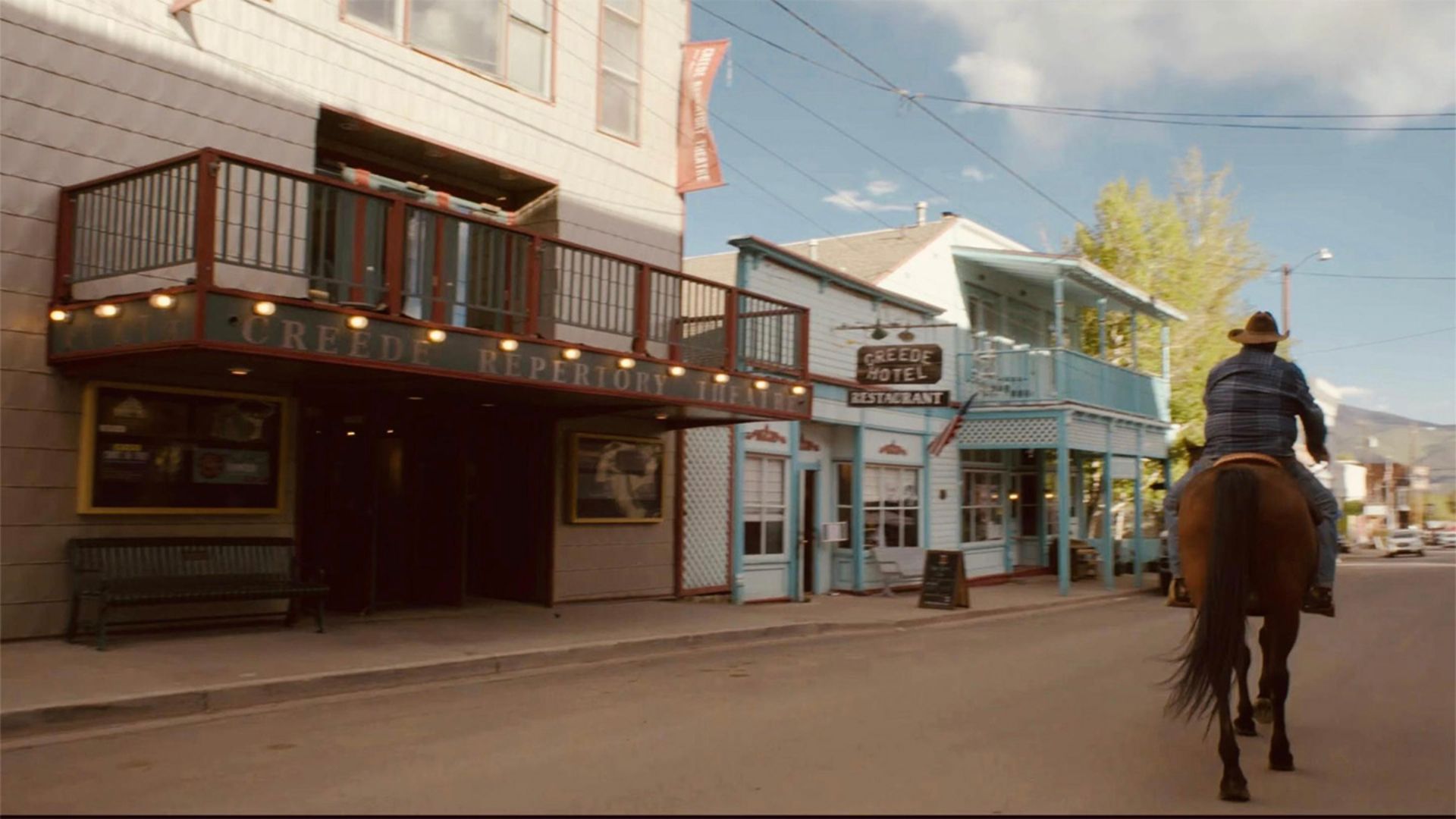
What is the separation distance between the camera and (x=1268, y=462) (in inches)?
249

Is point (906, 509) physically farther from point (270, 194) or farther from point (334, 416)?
point (270, 194)

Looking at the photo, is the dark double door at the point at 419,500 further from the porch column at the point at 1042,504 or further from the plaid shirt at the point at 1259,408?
the porch column at the point at 1042,504

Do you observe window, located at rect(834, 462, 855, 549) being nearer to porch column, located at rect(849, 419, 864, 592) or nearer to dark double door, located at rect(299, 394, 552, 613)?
porch column, located at rect(849, 419, 864, 592)

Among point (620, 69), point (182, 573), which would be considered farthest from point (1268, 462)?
point (620, 69)

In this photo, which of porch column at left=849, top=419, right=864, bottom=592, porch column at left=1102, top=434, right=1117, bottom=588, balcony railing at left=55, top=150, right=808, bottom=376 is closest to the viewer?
balcony railing at left=55, top=150, right=808, bottom=376

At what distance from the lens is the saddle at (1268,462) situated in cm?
634

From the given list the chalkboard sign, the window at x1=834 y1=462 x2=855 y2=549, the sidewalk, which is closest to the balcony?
the sidewalk

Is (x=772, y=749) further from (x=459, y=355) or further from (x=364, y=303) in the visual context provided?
(x=364, y=303)

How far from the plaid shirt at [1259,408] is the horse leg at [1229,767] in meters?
1.71

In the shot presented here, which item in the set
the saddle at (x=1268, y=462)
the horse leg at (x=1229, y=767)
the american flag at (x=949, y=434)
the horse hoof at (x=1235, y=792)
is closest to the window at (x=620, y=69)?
the american flag at (x=949, y=434)

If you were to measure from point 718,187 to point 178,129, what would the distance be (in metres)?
7.59

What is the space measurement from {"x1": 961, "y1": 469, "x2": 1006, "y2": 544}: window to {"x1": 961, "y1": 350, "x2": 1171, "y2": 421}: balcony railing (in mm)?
2013

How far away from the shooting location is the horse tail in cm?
579

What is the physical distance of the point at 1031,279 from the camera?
25.7 meters
